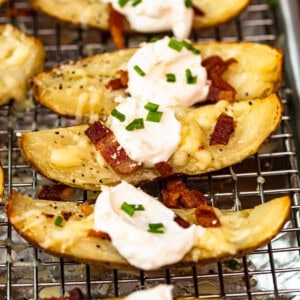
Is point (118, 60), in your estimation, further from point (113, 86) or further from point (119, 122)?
point (119, 122)

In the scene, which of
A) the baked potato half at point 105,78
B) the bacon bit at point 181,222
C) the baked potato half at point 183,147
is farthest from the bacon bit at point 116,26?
the bacon bit at point 181,222

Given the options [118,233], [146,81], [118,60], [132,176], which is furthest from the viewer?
[118,60]

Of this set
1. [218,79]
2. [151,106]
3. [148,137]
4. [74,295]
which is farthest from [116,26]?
[74,295]

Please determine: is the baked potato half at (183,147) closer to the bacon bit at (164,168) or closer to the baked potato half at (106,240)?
the bacon bit at (164,168)

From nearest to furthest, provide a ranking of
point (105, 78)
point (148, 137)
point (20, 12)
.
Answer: point (148, 137)
point (105, 78)
point (20, 12)

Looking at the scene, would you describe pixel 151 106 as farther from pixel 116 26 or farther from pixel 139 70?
pixel 116 26

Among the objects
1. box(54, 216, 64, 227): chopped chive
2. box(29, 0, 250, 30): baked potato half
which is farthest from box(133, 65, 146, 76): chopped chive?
box(54, 216, 64, 227): chopped chive

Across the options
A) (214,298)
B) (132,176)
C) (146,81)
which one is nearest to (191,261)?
(214,298)
